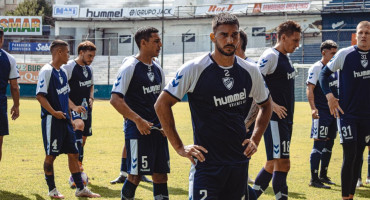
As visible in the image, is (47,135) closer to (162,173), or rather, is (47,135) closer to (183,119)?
(162,173)

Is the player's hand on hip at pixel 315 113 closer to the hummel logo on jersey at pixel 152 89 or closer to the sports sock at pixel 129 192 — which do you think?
the hummel logo on jersey at pixel 152 89

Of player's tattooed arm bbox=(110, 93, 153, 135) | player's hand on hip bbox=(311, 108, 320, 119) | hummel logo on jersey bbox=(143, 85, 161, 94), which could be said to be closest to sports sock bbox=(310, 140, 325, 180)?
player's hand on hip bbox=(311, 108, 320, 119)

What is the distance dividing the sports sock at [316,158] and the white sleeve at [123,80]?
440 centimetres

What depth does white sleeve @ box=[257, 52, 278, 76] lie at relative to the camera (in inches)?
284

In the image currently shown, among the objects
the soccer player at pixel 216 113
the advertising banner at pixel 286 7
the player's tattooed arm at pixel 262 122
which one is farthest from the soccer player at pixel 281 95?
the advertising banner at pixel 286 7

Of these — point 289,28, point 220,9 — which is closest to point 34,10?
point 220,9

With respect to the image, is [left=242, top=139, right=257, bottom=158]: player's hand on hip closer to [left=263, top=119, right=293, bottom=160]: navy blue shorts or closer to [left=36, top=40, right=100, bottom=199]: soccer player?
[left=263, top=119, right=293, bottom=160]: navy blue shorts

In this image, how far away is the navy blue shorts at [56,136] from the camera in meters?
8.37

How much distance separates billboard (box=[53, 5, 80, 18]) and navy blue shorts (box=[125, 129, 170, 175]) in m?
63.2

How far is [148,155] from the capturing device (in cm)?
681

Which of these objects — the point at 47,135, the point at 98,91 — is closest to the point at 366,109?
the point at 47,135

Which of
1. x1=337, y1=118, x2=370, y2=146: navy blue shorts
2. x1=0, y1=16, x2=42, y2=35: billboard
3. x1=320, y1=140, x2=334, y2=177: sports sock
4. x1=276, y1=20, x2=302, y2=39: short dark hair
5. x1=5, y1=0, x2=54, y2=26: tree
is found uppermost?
x1=5, y1=0, x2=54, y2=26: tree

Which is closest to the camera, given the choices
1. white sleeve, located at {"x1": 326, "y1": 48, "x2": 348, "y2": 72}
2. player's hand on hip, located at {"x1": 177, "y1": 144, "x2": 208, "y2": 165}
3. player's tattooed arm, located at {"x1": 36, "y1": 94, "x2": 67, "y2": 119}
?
player's hand on hip, located at {"x1": 177, "y1": 144, "x2": 208, "y2": 165}

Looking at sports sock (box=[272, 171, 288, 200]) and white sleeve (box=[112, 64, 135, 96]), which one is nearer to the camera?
white sleeve (box=[112, 64, 135, 96])
